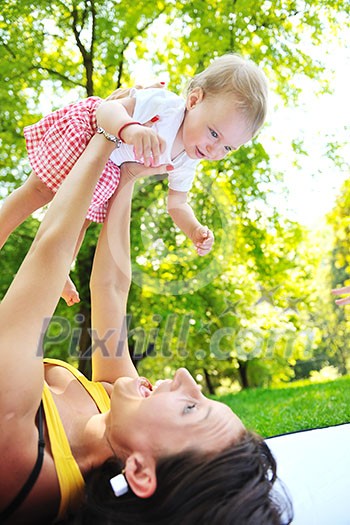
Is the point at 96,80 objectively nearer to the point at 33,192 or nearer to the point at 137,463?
the point at 33,192

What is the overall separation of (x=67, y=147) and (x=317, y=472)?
37.0 inches

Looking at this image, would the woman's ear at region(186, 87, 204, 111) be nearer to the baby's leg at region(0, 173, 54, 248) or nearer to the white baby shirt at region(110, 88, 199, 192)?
the white baby shirt at region(110, 88, 199, 192)

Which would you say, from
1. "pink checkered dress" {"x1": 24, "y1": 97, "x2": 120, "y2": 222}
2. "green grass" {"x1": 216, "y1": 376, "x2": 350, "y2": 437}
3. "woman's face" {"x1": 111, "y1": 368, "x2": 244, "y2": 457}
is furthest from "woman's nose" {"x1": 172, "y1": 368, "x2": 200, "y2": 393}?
"green grass" {"x1": 216, "y1": 376, "x2": 350, "y2": 437}

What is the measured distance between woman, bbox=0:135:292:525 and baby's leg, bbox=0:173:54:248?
430 millimetres

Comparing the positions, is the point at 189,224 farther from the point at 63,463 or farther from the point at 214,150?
the point at 63,463

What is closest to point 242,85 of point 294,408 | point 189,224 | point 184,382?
point 189,224

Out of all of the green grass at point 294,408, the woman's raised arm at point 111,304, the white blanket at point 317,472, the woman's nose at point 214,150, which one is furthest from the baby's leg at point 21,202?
the green grass at point 294,408

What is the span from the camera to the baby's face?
4.48ft

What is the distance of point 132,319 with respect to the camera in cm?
531

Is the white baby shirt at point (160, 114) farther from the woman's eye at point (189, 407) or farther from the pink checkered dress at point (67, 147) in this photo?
the woman's eye at point (189, 407)

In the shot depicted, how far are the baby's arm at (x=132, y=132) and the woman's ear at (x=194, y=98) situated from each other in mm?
243

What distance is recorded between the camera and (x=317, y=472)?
127 cm

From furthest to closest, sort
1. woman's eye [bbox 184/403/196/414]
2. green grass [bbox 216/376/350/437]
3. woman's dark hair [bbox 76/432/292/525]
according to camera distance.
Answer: green grass [bbox 216/376/350/437], woman's eye [bbox 184/403/196/414], woman's dark hair [bbox 76/432/292/525]

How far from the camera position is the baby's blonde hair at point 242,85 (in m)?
1.38
